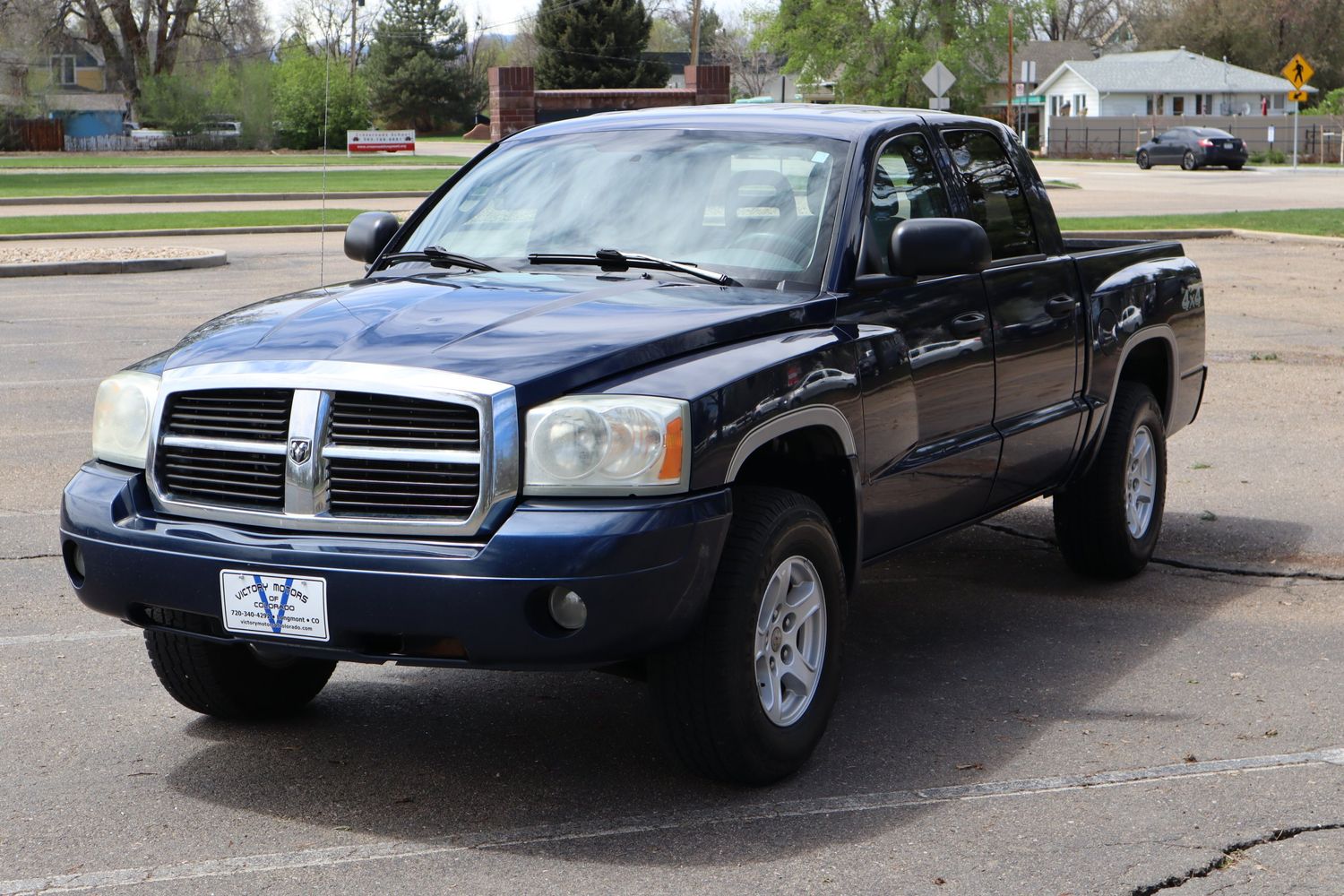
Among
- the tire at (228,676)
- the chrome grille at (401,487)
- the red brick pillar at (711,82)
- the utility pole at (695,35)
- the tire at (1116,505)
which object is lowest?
the tire at (228,676)

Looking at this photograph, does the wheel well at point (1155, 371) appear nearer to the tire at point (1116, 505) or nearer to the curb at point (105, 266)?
the tire at point (1116, 505)

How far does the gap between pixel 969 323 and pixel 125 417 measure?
2659mm

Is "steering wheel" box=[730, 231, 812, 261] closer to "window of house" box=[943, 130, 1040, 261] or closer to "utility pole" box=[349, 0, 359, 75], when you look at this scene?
"window of house" box=[943, 130, 1040, 261]

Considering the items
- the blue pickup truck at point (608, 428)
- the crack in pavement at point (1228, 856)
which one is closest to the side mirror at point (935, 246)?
the blue pickup truck at point (608, 428)

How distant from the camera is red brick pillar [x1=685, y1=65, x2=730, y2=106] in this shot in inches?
2261

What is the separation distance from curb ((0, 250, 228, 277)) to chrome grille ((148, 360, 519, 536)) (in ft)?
57.0

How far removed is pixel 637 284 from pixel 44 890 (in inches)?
88.1

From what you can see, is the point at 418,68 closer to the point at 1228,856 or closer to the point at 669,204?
the point at 669,204

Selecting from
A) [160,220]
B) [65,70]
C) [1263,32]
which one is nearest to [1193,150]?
[160,220]

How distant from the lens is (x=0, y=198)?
108 feet

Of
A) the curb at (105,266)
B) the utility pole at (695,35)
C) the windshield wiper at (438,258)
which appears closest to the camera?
the windshield wiper at (438,258)

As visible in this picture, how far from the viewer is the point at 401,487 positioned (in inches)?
155

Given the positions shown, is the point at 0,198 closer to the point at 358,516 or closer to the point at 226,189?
the point at 226,189

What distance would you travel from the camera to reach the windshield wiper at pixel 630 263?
4871 millimetres
